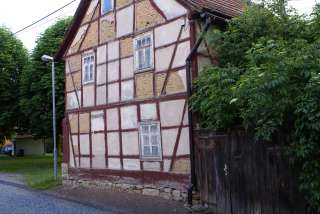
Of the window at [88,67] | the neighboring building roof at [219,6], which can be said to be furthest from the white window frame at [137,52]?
the window at [88,67]

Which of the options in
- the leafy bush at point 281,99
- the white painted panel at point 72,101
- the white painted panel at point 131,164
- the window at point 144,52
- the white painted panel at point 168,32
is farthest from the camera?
the white painted panel at point 72,101

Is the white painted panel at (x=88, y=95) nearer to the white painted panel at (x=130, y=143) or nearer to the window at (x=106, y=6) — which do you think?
the white painted panel at (x=130, y=143)

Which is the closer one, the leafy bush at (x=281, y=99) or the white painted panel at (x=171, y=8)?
the leafy bush at (x=281, y=99)

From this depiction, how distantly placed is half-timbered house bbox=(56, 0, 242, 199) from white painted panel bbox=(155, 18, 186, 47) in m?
0.03

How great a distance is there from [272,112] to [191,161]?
4.60 meters

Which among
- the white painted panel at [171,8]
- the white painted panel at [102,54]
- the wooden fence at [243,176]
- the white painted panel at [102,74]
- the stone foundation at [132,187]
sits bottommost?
the stone foundation at [132,187]

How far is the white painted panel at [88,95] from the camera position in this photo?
57.0 feet

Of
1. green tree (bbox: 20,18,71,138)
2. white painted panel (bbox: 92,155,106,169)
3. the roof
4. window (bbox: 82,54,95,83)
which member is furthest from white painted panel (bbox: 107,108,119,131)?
green tree (bbox: 20,18,71,138)

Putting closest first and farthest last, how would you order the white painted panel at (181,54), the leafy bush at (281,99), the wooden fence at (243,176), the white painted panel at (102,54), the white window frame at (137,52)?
the leafy bush at (281,99) → the wooden fence at (243,176) → the white painted panel at (181,54) → the white window frame at (137,52) → the white painted panel at (102,54)

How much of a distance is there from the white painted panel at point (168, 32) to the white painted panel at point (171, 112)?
1.88 metres

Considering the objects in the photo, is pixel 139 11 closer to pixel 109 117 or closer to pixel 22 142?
pixel 109 117

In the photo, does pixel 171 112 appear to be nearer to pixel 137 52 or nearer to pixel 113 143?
pixel 137 52

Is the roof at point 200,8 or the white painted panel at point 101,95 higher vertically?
the roof at point 200,8

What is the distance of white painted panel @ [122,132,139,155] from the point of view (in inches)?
599
